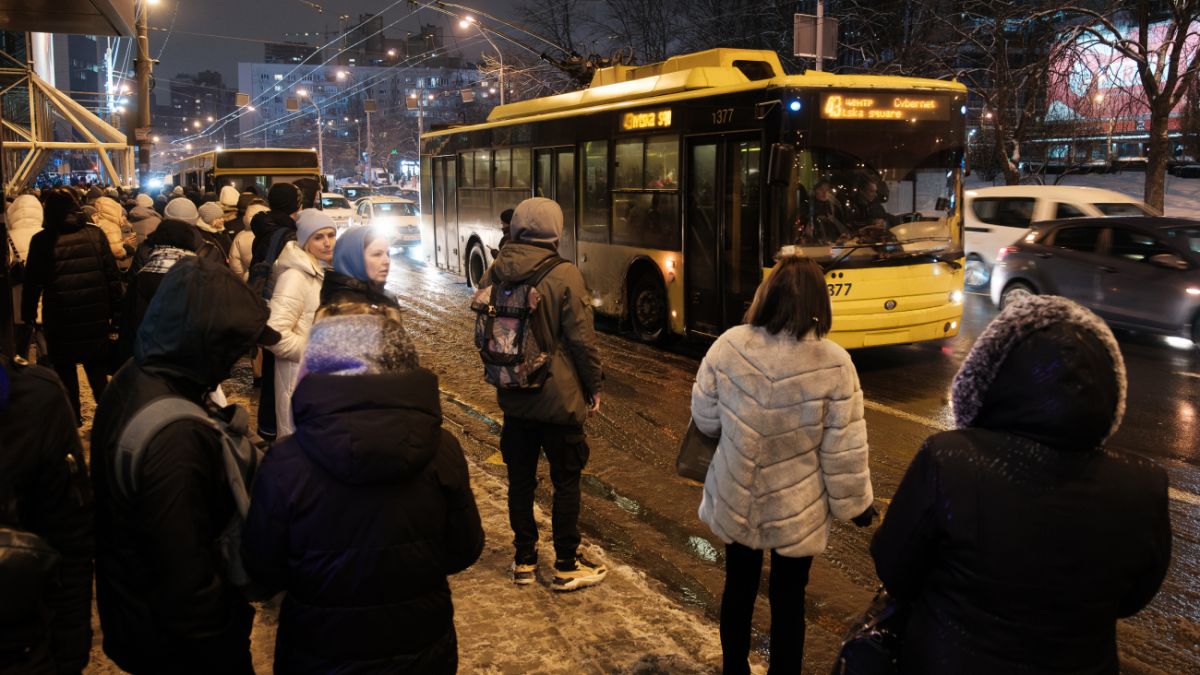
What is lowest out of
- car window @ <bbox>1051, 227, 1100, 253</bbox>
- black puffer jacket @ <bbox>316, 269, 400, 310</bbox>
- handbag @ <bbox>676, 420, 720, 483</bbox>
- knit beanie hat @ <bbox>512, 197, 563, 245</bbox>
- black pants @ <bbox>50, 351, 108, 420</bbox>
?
black pants @ <bbox>50, 351, 108, 420</bbox>

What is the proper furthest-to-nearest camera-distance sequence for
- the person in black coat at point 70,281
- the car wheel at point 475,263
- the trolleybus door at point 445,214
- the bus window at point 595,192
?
the trolleybus door at point 445,214
the car wheel at point 475,263
the bus window at point 595,192
the person in black coat at point 70,281

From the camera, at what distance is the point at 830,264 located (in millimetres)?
9930

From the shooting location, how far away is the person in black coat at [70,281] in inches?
280

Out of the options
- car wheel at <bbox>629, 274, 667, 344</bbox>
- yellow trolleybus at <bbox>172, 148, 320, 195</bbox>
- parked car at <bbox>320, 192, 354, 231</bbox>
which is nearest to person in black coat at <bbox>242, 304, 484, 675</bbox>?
car wheel at <bbox>629, 274, 667, 344</bbox>

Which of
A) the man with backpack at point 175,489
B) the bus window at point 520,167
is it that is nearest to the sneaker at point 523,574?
the man with backpack at point 175,489

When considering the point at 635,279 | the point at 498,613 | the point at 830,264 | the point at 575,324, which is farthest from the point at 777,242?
the point at 498,613

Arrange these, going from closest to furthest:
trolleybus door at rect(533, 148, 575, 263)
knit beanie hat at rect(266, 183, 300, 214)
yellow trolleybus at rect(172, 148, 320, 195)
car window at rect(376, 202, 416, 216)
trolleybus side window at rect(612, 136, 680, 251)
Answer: knit beanie hat at rect(266, 183, 300, 214)
trolleybus side window at rect(612, 136, 680, 251)
trolleybus door at rect(533, 148, 575, 263)
yellow trolleybus at rect(172, 148, 320, 195)
car window at rect(376, 202, 416, 216)

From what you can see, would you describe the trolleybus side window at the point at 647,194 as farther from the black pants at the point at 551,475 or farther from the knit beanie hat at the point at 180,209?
the black pants at the point at 551,475

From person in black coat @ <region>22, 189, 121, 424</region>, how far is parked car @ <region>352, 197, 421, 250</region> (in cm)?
1958

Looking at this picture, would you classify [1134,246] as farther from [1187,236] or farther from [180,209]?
[180,209]

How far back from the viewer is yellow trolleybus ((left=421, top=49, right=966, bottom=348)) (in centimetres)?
994

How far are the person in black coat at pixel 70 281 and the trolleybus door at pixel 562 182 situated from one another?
23.5 feet

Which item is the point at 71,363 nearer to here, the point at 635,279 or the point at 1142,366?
the point at 635,279

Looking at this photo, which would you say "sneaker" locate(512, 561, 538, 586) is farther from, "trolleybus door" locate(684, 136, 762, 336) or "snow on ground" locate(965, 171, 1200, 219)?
"snow on ground" locate(965, 171, 1200, 219)
